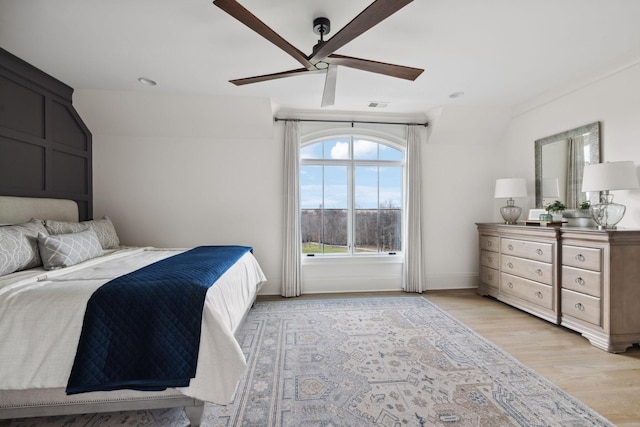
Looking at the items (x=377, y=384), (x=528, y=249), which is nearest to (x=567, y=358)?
(x=528, y=249)

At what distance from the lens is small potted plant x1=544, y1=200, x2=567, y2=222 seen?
3049 mm

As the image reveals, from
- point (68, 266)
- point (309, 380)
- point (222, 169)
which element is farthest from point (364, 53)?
point (68, 266)

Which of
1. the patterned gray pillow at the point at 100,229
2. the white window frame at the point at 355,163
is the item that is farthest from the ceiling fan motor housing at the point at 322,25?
the patterned gray pillow at the point at 100,229

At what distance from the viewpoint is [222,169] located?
3863 millimetres

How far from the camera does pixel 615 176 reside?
234cm

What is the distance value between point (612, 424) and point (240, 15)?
3.05 metres

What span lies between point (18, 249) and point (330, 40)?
264cm

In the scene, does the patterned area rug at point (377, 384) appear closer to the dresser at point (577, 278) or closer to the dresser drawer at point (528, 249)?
the dresser at point (577, 278)

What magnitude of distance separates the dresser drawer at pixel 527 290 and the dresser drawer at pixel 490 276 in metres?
0.09

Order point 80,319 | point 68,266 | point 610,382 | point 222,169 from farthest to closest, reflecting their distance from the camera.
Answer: point 222,169 < point 68,266 < point 610,382 < point 80,319

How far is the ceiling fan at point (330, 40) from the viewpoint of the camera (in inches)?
56.7

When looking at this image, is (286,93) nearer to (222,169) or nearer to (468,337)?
(222,169)

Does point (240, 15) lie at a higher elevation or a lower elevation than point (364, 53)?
lower

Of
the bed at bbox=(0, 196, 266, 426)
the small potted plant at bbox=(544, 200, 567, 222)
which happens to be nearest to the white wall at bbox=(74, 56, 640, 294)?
the small potted plant at bbox=(544, 200, 567, 222)
